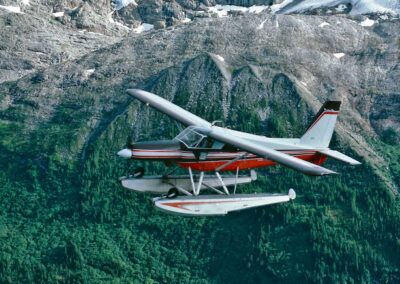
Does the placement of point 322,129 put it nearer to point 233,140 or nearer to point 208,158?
point 208,158

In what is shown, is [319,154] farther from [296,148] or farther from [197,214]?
[197,214]

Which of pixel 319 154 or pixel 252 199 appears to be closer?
pixel 252 199

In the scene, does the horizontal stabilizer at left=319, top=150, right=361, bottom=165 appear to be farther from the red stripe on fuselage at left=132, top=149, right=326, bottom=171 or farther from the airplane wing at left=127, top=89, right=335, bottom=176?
the airplane wing at left=127, top=89, right=335, bottom=176

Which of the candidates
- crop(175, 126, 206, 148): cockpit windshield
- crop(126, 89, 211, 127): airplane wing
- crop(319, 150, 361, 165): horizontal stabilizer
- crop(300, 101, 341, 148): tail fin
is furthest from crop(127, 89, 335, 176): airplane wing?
crop(300, 101, 341, 148): tail fin

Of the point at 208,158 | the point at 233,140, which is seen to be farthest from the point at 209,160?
the point at 233,140

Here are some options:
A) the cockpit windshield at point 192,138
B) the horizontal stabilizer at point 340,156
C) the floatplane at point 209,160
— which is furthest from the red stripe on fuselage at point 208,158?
the horizontal stabilizer at point 340,156

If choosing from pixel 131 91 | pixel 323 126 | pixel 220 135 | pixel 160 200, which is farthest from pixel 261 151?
pixel 131 91

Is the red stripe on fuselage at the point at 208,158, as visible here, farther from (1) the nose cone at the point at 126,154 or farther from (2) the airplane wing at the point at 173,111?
(2) the airplane wing at the point at 173,111
